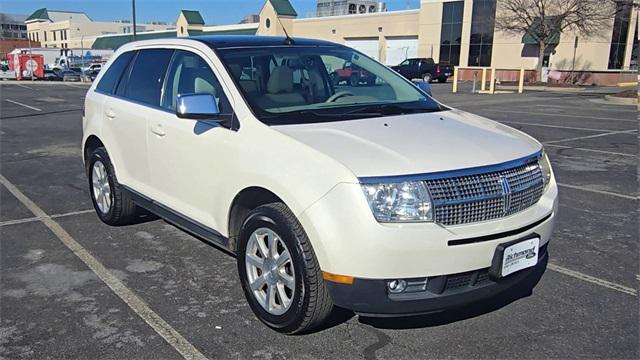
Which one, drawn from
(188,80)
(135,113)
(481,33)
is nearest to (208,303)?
(188,80)

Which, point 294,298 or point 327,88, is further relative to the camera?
point 327,88

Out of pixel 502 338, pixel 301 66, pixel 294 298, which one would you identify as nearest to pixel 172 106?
pixel 301 66

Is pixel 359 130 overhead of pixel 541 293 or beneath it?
overhead

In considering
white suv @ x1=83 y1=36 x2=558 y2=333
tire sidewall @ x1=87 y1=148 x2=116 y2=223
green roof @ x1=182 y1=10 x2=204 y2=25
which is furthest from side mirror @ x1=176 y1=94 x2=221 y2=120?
green roof @ x1=182 y1=10 x2=204 y2=25

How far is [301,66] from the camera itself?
172 inches

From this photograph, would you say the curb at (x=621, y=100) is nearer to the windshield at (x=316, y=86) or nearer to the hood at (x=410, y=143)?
the windshield at (x=316, y=86)

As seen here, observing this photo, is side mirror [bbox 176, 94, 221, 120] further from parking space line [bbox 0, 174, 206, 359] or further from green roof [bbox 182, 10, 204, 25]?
green roof [bbox 182, 10, 204, 25]

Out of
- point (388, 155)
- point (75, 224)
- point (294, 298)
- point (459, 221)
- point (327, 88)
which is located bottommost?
point (75, 224)

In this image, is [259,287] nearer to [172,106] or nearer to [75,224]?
[172,106]

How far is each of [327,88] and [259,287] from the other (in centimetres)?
164

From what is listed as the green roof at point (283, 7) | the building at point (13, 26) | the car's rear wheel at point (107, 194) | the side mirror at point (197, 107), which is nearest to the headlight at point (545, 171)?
the side mirror at point (197, 107)

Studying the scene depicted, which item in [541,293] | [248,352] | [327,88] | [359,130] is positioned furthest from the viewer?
[327,88]

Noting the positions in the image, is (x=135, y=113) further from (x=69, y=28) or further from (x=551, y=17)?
(x=69, y=28)

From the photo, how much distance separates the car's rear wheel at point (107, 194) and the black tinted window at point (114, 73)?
Answer: 0.62 metres
